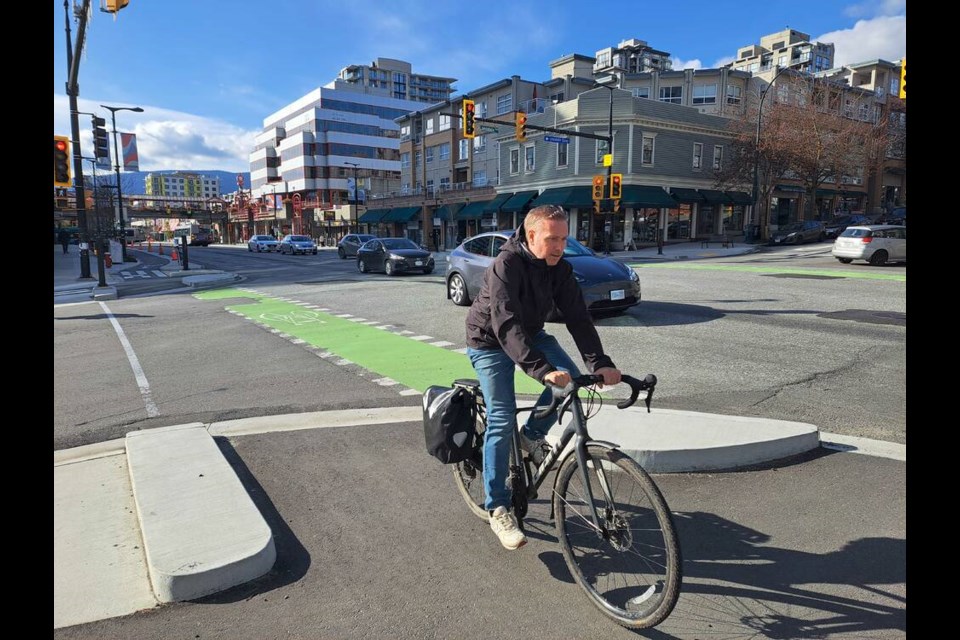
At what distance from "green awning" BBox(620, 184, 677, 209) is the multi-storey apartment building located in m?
58.5

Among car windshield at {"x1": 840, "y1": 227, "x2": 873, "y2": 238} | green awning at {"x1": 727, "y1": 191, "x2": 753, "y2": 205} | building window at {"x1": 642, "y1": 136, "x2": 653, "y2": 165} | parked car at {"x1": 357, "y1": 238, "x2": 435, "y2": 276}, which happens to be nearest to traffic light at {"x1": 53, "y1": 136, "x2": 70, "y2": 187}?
parked car at {"x1": 357, "y1": 238, "x2": 435, "y2": 276}

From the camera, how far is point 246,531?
3475mm

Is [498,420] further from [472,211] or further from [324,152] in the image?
[324,152]

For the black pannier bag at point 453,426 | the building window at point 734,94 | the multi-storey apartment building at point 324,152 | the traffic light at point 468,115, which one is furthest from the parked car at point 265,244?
the black pannier bag at point 453,426

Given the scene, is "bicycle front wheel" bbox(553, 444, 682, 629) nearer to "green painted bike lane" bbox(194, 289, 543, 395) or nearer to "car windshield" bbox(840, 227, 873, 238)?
"green painted bike lane" bbox(194, 289, 543, 395)

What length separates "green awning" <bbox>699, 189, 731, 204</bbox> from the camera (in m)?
42.0

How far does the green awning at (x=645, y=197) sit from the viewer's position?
3850 cm

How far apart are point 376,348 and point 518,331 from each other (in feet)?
21.2

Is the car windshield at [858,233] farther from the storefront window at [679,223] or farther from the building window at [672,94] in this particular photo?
the building window at [672,94]

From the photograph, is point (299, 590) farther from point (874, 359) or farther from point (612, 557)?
point (874, 359)

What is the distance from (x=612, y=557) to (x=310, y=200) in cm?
9940

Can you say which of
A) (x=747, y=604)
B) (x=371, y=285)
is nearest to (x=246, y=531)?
(x=747, y=604)

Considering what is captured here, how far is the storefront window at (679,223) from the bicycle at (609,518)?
41746mm
